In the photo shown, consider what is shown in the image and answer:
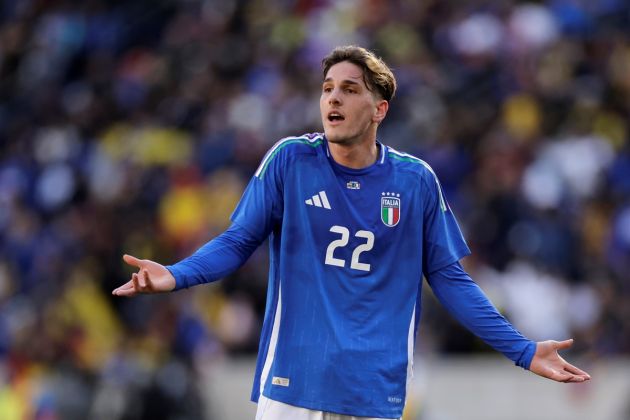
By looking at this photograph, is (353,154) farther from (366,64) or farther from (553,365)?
(553,365)

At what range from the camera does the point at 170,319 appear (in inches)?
501

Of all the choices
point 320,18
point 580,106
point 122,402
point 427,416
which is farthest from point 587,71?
point 122,402

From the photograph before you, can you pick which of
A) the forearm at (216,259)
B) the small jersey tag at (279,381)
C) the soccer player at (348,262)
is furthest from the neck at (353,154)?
the small jersey tag at (279,381)

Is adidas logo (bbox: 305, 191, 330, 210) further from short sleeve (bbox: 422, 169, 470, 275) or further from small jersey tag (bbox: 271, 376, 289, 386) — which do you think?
small jersey tag (bbox: 271, 376, 289, 386)

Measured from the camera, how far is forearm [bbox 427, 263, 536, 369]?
644cm

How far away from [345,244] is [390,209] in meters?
0.28

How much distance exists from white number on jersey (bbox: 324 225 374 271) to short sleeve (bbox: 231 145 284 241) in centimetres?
29

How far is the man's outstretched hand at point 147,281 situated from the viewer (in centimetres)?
586

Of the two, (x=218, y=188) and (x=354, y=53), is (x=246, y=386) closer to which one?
(x=218, y=188)

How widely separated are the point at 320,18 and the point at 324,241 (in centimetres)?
1107

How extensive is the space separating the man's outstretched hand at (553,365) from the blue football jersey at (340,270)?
0.58 m

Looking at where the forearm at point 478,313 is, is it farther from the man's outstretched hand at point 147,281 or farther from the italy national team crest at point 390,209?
the man's outstretched hand at point 147,281

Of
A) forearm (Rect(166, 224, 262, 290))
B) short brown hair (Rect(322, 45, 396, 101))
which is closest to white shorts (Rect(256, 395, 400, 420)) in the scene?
forearm (Rect(166, 224, 262, 290))

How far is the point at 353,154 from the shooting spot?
652cm
